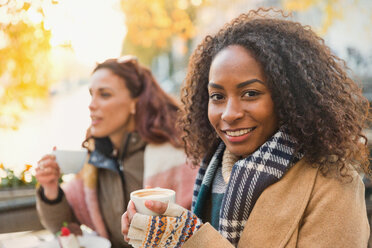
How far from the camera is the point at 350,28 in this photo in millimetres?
6188

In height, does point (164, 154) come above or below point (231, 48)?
below

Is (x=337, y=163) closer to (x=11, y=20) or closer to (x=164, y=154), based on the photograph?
(x=164, y=154)

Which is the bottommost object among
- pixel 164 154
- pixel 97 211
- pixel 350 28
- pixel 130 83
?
pixel 97 211

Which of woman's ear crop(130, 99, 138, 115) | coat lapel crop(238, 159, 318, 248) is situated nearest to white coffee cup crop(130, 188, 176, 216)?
coat lapel crop(238, 159, 318, 248)

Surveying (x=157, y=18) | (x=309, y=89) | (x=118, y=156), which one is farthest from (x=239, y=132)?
(x=157, y=18)

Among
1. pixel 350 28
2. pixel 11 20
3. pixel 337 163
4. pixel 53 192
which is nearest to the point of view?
pixel 337 163

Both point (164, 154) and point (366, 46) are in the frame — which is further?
point (366, 46)

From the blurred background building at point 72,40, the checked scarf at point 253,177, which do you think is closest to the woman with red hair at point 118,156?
the blurred background building at point 72,40

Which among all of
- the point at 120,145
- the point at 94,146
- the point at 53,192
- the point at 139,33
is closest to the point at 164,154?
the point at 120,145

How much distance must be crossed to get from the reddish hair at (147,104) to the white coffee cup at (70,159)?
50 cm

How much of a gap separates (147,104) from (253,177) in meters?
1.38

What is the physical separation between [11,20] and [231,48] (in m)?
2.18

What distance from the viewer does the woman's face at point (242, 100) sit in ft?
4.14

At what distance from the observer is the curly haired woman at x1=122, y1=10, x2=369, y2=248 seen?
1.19 m
